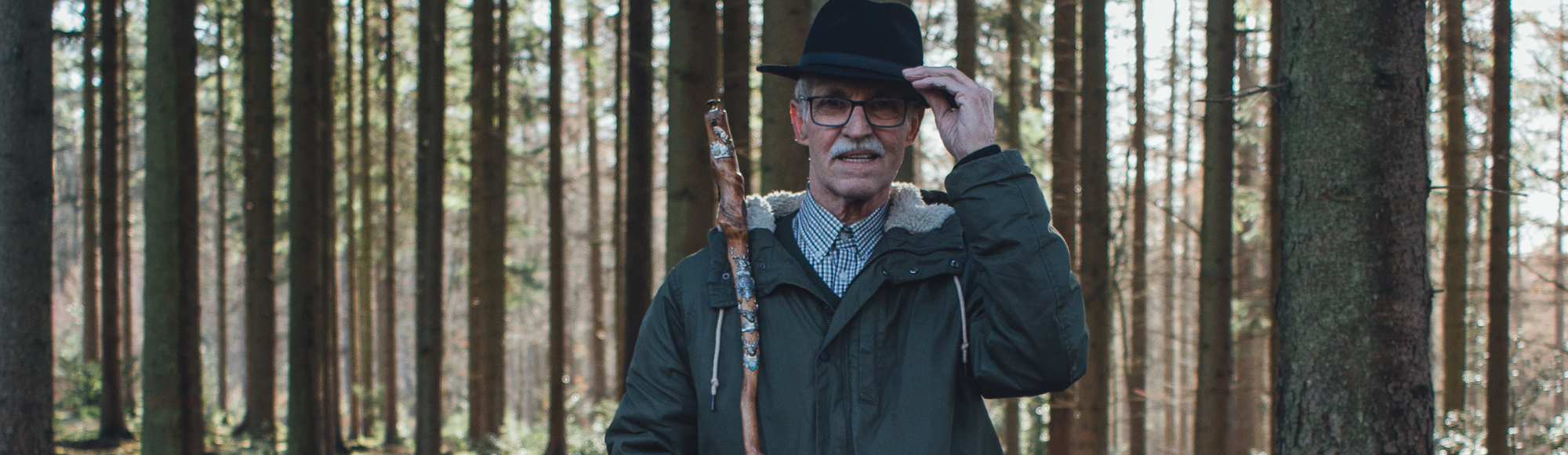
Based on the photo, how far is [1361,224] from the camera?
14.4 ft

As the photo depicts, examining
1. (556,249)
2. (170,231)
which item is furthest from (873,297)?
(556,249)

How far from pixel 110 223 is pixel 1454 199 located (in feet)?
49.8

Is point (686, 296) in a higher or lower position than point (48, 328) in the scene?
higher

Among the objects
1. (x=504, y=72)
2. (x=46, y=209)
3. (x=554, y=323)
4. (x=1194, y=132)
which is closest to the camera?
(x=46, y=209)

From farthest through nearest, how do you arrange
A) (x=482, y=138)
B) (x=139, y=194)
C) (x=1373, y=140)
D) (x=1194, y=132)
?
1. (x=139, y=194)
2. (x=1194, y=132)
3. (x=482, y=138)
4. (x=1373, y=140)

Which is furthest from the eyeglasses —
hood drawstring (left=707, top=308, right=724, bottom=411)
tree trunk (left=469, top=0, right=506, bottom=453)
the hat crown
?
tree trunk (left=469, top=0, right=506, bottom=453)

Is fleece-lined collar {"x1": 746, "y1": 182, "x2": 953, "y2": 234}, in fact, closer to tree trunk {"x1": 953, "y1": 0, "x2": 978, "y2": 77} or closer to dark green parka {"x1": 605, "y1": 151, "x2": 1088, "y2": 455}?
dark green parka {"x1": 605, "y1": 151, "x2": 1088, "y2": 455}

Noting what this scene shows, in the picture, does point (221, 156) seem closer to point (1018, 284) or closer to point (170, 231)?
point (170, 231)

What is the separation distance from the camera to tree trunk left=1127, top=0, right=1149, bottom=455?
12.7m

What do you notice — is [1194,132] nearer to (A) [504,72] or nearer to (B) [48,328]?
(A) [504,72]

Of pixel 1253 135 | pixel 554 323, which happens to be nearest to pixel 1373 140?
pixel 1253 135

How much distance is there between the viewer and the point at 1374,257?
438 cm

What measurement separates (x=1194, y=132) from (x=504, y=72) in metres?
11.2

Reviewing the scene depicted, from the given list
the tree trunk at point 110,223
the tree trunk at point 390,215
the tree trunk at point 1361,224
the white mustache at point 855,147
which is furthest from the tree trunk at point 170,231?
the tree trunk at point 390,215
